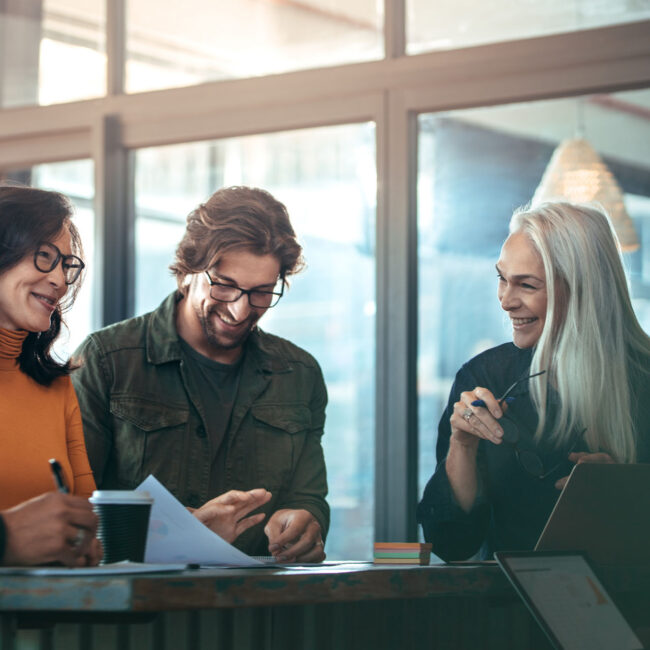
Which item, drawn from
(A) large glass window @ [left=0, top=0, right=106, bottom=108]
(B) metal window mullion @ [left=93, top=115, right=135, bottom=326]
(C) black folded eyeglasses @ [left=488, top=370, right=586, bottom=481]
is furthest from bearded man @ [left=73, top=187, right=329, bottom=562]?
(A) large glass window @ [left=0, top=0, right=106, bottom=108]

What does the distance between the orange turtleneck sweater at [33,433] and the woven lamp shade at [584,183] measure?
1562mm

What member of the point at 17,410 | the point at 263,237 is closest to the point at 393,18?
the point at 263,237

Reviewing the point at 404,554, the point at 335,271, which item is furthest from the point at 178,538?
the point at 335,271

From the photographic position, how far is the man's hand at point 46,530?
1.47 meters

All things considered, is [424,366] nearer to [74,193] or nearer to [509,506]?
[509,506]

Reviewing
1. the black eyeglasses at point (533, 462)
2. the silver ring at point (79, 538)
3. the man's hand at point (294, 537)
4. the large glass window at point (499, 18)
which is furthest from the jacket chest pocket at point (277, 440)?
the large glass window at point (499, 18)

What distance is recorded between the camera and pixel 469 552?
2.54 m

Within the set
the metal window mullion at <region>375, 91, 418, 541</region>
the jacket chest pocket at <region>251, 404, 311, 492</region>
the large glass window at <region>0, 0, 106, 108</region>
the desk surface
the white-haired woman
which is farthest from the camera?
the large glass window at <region>0, 0, 106, 108</region>

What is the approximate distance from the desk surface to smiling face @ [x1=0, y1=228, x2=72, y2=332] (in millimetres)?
796

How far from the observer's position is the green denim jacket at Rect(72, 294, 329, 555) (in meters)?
2.60

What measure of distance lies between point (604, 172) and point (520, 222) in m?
0.45

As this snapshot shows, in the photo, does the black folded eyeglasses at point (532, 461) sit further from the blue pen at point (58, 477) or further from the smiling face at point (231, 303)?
the blue pen at point (58, 477)

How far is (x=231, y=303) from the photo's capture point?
2.57m

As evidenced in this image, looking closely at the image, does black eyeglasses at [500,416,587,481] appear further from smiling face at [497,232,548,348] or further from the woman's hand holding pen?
smiling face at [497,232,548,348]
